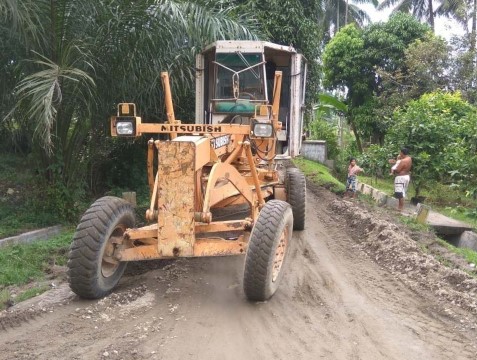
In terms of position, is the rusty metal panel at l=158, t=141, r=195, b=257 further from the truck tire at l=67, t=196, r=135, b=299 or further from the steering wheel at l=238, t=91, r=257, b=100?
the steering wheel at l=238, t=91, r=257, b=100

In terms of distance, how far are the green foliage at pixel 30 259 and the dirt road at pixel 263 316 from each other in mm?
749

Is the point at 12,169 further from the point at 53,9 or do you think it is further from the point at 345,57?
the point at 345,57

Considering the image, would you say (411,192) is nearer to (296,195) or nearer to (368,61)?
(296,195)

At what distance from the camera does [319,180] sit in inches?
587

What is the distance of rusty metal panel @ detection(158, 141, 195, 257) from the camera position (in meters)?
5.29

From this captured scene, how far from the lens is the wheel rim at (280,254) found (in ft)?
18.7

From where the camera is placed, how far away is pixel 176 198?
534 centimetres

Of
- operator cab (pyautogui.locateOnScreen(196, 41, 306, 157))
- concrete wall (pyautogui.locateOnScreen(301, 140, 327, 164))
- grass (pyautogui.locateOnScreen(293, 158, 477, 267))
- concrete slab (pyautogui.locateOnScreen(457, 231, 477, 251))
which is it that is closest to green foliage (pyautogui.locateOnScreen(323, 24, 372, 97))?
concrete wall (pyautogui.locateOnScreen(301, 140, 327, 164))

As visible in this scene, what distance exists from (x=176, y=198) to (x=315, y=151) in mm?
15224

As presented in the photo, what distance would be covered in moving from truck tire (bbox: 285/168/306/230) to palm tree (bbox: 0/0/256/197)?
8.85 feet

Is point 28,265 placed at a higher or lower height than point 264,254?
lower

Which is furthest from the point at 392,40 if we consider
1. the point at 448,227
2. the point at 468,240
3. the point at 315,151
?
the point at 468,240

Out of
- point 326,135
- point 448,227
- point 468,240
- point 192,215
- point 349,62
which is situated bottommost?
point 468,240

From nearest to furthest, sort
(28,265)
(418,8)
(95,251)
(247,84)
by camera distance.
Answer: (95,251), (28,265), (247,84), (418,8)
